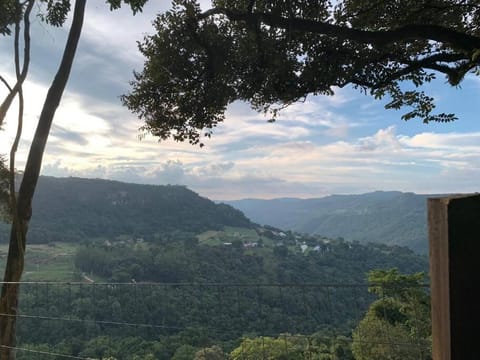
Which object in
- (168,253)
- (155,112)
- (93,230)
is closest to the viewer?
(155,112)

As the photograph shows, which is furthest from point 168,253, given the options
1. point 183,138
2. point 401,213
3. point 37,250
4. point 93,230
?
→ point 401,213

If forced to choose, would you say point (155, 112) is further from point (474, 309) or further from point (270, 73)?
point (474, 309)

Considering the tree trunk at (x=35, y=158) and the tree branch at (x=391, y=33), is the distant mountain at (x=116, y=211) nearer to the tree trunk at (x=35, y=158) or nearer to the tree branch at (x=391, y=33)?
the tree trunk at (x=35, y=158)

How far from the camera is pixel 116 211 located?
8981 cm

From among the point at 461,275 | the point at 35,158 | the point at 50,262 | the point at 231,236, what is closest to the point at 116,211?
the point at 231,236

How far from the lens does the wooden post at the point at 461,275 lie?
77cm

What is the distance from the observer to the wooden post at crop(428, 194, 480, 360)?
2.54ft

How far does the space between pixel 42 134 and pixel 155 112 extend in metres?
1.69

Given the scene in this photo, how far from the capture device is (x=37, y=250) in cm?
6103

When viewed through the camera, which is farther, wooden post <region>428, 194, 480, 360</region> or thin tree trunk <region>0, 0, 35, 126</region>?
thin tree trunk <region>0, 0, 35, 126</region>

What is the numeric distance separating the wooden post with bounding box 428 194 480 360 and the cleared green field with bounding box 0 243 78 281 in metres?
49.9

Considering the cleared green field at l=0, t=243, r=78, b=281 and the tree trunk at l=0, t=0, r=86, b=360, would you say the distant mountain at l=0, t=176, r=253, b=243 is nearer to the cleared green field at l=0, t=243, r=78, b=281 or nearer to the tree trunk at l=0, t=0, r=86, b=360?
the cleared green field at l=0, t=243, r=78, b=281

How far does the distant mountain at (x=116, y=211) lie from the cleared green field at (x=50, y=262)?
433 cm

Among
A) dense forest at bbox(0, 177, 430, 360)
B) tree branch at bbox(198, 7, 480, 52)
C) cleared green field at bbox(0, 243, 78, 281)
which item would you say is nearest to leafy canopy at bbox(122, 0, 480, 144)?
tree branch at bbox(198, 7, 480, 52)
